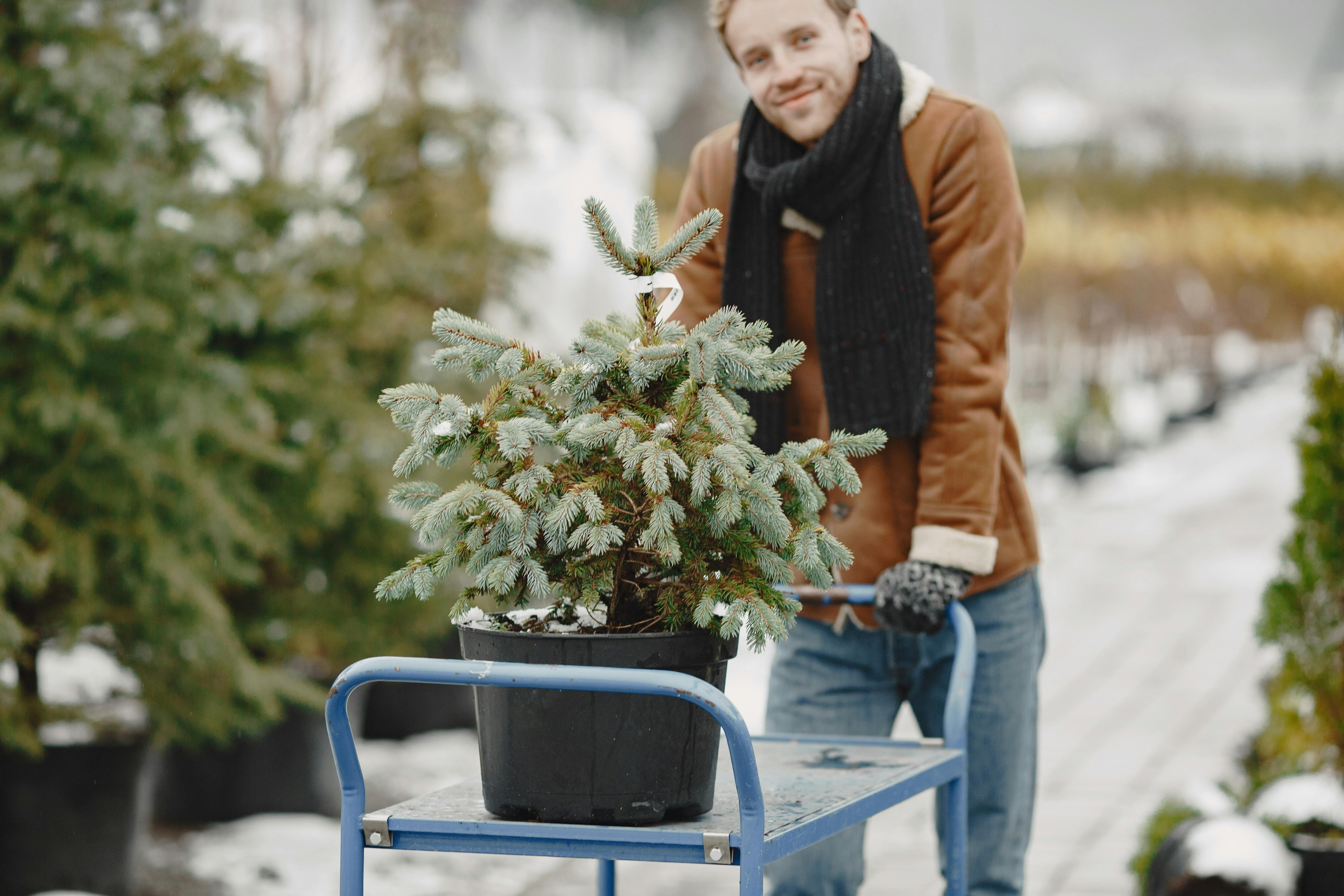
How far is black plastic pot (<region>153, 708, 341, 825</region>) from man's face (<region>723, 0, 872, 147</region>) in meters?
2.84

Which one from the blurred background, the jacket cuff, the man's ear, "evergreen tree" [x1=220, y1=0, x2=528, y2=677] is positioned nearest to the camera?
the jacket cuff

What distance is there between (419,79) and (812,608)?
3.82 m

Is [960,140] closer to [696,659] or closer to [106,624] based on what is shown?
[696,659]

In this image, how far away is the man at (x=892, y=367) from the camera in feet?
7.39

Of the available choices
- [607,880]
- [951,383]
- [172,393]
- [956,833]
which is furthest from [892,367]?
[172,393]

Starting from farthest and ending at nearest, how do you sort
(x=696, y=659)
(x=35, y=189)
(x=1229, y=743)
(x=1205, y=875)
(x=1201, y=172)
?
1. (x=1201, y=172)
2. (x=1229, y=743)
3. (x=35, y=189)
4. (x=1205, y=875)
5. (x=696, y=659)

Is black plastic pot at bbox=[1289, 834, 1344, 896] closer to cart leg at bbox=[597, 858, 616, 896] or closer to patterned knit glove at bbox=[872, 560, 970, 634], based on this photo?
patterned knit glove at bbox=[872, 560, 970, 634]

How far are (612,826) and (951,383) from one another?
1.03 metres

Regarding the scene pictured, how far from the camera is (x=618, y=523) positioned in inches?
64.5

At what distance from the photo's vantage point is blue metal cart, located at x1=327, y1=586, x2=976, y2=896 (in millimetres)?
1436

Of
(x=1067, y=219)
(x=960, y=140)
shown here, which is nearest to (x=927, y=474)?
(x=960, y=140)

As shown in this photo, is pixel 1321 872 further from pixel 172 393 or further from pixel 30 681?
pixel 30 681

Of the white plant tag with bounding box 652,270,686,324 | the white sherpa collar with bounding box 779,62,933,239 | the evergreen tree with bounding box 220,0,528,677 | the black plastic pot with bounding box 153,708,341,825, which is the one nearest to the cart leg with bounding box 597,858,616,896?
the white plant tag with bounding box 652,270,686,324

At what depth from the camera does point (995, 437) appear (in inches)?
89.4
